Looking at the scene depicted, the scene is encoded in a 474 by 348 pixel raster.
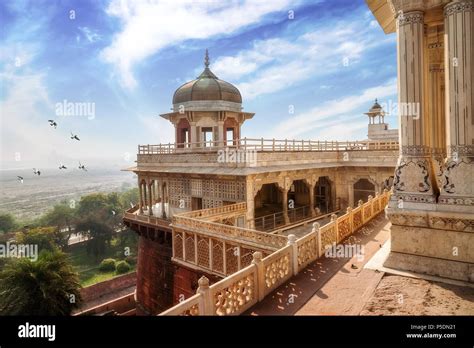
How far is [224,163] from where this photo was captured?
46.9 ft

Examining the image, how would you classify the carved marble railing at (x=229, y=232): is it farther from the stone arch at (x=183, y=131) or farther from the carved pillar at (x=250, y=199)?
the stone arch at (x=183, y=131)

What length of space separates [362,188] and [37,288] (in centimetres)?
1992

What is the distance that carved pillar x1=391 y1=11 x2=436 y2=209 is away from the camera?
602 centimetres

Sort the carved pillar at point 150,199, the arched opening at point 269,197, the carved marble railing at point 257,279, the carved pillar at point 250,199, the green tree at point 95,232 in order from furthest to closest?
the green tree at point 95,232 < the arched opening at point 269,197 < the carved pillar at point 150,199 < the carved pillar at point 250,199 < the carved marble railing at point 257,279

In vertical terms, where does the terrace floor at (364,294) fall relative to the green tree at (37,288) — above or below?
above

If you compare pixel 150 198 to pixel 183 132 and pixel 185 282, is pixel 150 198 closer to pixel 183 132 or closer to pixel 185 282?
pixel 183 132

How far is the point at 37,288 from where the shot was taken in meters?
15.1

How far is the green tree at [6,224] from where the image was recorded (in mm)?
53406

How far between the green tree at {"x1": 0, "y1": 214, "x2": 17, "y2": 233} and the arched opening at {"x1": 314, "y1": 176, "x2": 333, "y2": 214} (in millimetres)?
56712

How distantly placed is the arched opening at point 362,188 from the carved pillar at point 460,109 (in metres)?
15.1

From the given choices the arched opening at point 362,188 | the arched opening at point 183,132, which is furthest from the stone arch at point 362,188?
the arched opening at point 183,132

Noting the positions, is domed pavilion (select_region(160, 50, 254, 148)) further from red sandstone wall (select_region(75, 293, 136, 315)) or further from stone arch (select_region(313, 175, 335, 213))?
red sandstone wall (select_region(75, 293, 136, 315))

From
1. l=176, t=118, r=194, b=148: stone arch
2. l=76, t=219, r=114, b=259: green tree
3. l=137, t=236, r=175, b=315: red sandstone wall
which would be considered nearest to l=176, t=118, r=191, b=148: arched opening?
l=176, t=118, r=194, b=148: stone arch
